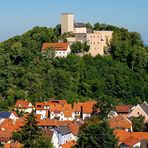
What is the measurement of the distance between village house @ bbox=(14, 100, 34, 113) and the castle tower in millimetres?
16765

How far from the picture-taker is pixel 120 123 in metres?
54.0

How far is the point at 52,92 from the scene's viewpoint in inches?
2817

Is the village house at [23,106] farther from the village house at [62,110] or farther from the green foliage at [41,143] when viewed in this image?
the green foliage at [41,143]

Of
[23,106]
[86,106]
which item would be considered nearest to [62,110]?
[86,106]

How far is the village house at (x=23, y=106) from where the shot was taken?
213 feet

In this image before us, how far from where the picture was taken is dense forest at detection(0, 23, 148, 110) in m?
71.4

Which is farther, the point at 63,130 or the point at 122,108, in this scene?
the point at 122,108

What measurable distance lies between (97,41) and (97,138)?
38.9 metres

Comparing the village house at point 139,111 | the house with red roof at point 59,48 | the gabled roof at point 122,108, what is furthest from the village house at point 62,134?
the house with red roof at point 59,48

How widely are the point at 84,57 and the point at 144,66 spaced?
26.6ft

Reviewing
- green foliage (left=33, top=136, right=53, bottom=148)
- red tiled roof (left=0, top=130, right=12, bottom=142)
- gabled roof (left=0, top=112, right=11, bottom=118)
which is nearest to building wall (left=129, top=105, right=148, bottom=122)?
gabled roof (left=0, top=112, right=11, bottom=118)

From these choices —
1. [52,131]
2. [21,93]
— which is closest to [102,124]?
[52,131]

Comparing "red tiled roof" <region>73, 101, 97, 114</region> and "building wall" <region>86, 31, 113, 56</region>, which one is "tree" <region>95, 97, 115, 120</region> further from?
"building wall" <region>86, 31, 113, 56</region>

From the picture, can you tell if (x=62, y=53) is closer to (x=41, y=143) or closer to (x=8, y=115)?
(x=8, y=115)
